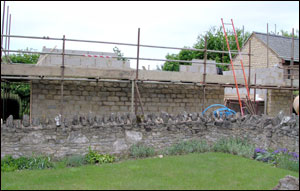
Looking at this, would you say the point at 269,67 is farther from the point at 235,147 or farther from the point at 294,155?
the point at 294,155

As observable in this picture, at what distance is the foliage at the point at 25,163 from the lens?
749 centimetres

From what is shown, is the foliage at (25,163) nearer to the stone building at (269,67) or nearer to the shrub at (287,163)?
the shrub at (287,163)

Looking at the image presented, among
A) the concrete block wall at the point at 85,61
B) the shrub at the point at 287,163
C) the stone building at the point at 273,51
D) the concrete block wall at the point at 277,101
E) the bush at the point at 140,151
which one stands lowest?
the bush at the point at 140,151

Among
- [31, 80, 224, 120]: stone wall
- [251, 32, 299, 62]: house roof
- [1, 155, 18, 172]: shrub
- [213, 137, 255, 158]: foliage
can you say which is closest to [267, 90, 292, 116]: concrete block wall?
[251, 32, 299, 62]: house roof

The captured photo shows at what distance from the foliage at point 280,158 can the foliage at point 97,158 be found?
3.68 meters

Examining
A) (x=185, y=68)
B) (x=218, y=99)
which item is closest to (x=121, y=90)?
(x=185, y=68)

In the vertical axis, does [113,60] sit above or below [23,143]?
above

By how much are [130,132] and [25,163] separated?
109 inches

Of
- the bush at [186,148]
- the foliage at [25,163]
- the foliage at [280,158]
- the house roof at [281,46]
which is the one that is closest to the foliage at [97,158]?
the foliage at [25,163]

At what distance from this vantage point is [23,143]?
7.95 m

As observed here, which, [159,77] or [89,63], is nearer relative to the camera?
[159,77]

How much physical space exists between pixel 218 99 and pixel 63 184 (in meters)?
9.03

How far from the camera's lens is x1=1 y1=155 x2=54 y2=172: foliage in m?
7.49

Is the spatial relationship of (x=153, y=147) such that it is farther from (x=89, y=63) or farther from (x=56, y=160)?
(x=89, y=63)
